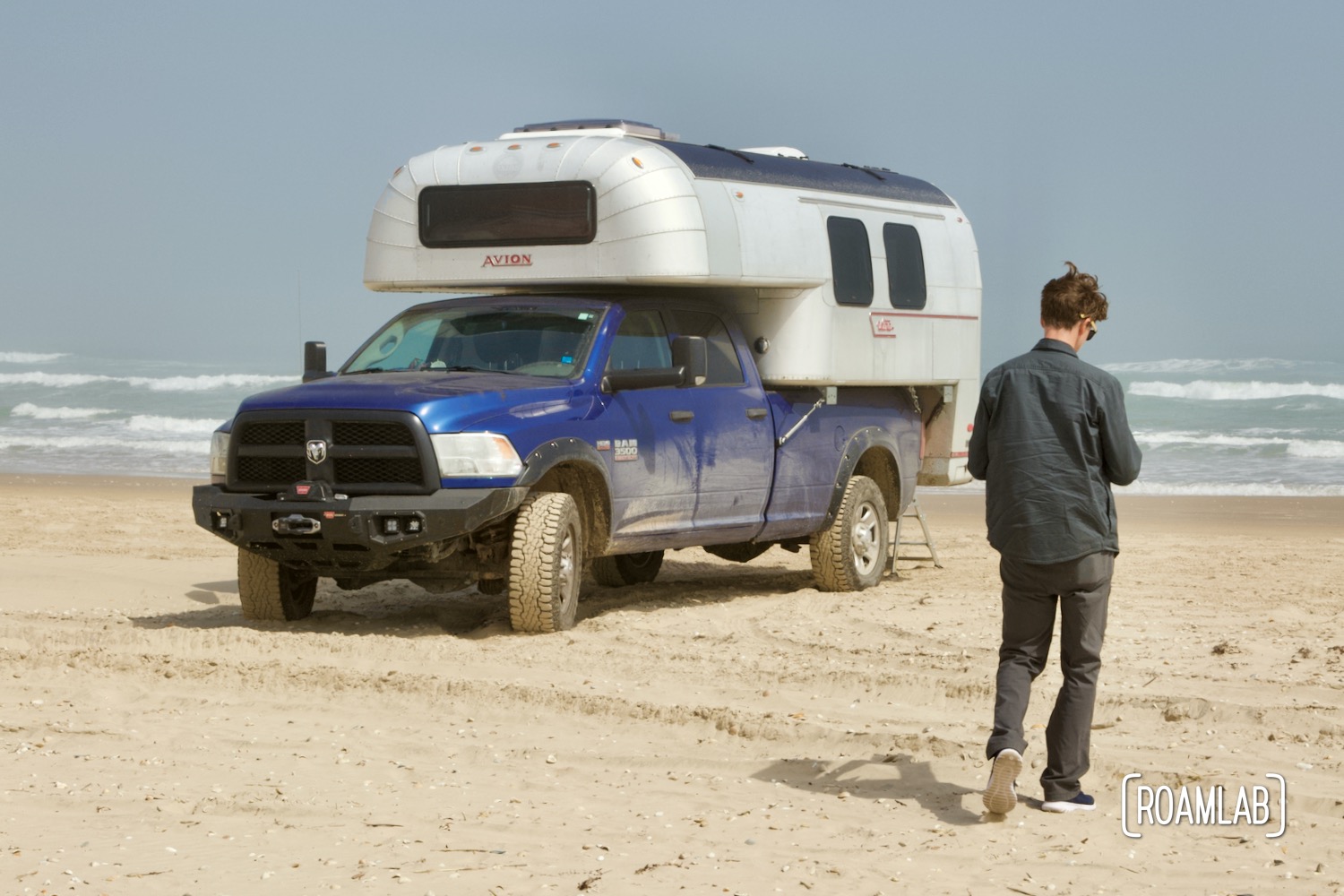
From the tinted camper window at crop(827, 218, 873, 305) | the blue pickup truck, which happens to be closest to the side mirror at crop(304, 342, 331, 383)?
the blue pickup truck

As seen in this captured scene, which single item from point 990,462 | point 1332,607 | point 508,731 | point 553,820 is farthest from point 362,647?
point 1332,607

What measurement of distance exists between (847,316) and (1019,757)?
19.4ft

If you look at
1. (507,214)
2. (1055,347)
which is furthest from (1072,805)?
(507,214)

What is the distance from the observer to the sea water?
84.3 ft

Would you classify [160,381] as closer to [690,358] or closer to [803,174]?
[803,174]

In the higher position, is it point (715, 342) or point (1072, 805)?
point (715, 342)

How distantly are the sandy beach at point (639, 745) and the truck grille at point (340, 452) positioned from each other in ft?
2.76

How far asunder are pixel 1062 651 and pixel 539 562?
12.8ft

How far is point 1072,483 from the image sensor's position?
5.85 metres

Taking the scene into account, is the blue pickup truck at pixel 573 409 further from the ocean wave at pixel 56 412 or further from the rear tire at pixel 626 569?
the ocean wave at pixel 56 412

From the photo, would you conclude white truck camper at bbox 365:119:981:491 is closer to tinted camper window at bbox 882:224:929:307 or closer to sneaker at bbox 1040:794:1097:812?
tinted camper window at bbox 882:224:929:307

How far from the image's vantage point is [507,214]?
34.2ft

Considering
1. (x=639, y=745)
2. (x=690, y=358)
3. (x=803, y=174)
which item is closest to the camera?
(x=639, y=745)

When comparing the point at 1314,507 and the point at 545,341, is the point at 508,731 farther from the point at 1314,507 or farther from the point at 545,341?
the point at 1314,507
